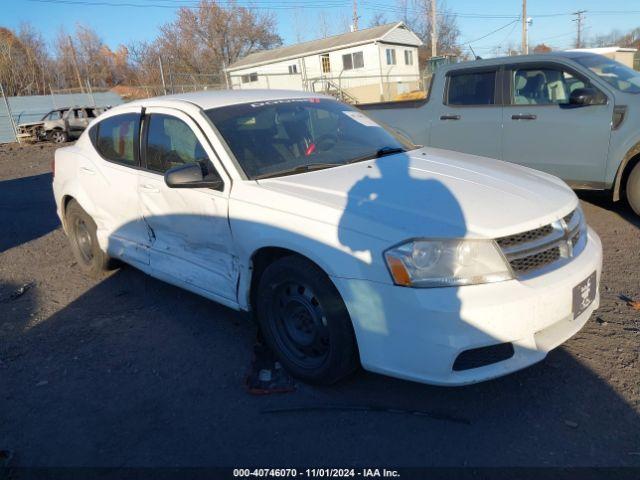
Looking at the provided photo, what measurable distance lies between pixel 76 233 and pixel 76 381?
2295 millimetres

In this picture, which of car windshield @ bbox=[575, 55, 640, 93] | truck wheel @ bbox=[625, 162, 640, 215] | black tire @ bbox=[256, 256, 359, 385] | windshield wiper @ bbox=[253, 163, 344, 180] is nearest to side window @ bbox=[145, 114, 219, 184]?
windshield wiper @ bbox=[253, 163, 344, 180]

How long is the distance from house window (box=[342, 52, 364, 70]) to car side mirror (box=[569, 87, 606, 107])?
109 ft

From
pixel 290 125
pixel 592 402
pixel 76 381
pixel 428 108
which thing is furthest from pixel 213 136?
pixel 428 108

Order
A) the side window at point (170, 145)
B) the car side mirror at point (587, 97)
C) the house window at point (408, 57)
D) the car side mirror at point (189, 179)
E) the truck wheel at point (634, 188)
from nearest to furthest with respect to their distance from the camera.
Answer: the car side mirror at point (189, 179), the side window at point (170, 145), the truck wheel at point (634, 188), the car side mirror at point (587, 97), the house window at point (408, 57)

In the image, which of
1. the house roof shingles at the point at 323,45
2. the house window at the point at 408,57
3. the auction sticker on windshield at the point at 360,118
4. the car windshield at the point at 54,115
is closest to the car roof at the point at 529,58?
the auction sticker on windshield at the point at 360,118

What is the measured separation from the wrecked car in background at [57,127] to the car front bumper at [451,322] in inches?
923

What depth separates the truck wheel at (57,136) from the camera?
22.8 metres

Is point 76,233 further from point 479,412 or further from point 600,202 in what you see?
point 600,202

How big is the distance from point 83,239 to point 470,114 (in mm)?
4762

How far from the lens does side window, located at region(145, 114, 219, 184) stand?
3.57 meters

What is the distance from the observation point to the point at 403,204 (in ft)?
8.87

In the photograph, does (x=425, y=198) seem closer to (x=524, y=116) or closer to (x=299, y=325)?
(x=299, y=325)

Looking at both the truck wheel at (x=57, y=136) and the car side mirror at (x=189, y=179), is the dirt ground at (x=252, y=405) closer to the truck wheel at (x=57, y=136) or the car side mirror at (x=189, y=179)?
the car side mirror at (x=189, y=179)

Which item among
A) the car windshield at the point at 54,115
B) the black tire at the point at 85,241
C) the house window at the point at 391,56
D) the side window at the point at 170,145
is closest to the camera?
the side window at the point at 170,145
